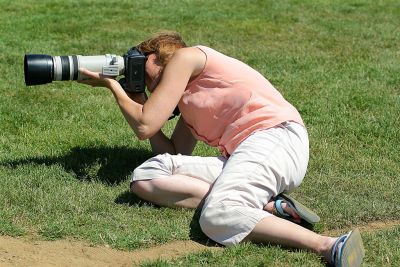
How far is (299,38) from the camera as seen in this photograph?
9570mm

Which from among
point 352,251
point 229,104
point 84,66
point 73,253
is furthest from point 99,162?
point 352,251

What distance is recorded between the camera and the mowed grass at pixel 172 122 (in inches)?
166

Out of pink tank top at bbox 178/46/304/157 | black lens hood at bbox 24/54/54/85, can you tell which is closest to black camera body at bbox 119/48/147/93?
pink tank top at bbox 178/46/304/157

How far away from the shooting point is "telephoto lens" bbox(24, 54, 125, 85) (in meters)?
4.57

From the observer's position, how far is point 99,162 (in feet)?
17.1

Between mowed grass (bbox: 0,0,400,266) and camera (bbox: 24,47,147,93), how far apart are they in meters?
0.65

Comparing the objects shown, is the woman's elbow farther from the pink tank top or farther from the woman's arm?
the pink tank top

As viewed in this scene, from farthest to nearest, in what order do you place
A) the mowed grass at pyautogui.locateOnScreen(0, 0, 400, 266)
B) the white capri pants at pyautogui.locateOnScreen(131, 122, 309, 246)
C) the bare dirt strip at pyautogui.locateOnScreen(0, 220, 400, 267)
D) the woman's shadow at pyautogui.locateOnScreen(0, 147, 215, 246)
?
the woman's shadow at pyautogui.locateOnScreen(0, 147, 215, 246) → the mowed grass at pyautogui.locateOnScreen(0, 0, 400, 266) → the white capri pants at pyautogui.locateOnScreen(131, 122, 309, 246) → the bare dirt strip at pyautogui.locateOnScreen(0, 220, 400, 267)

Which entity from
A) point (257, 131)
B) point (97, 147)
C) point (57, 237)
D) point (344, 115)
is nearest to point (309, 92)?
point (344, 115)

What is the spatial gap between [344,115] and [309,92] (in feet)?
2.47

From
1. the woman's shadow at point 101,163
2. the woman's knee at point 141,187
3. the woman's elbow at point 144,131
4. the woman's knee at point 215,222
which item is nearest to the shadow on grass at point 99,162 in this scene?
the woman's shadow at point 101,163

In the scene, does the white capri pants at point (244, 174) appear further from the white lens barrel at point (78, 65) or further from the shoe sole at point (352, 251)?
the white lens barrel at point (78, 65)

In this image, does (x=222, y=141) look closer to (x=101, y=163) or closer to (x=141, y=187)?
(x=141, y=187)

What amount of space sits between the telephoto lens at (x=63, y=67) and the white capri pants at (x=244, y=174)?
2.02ft
